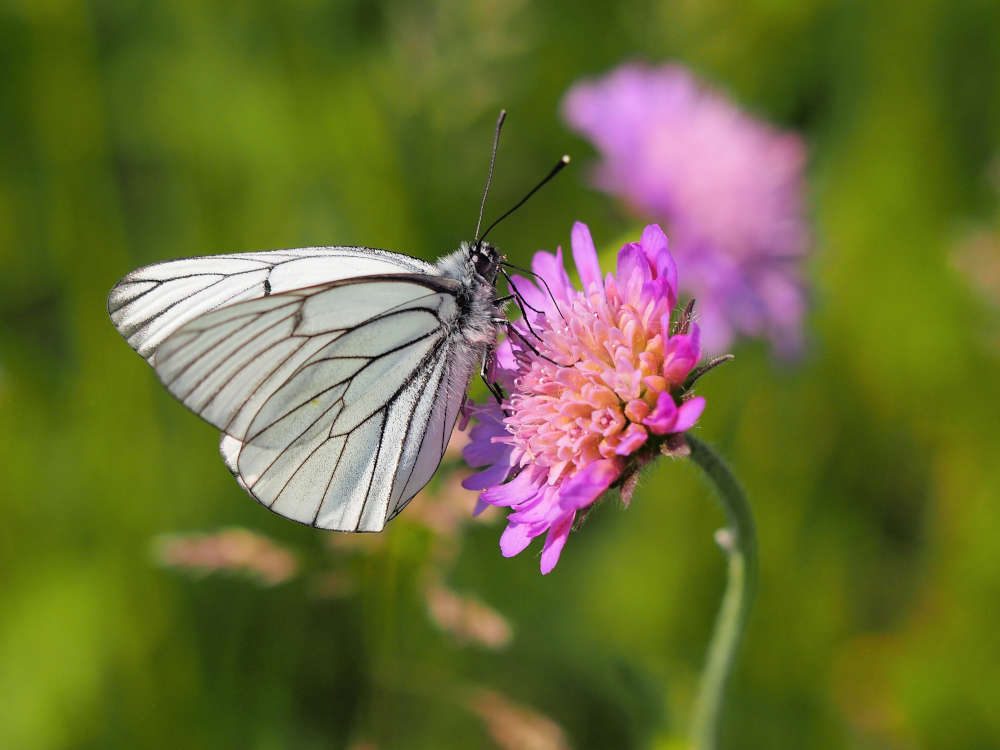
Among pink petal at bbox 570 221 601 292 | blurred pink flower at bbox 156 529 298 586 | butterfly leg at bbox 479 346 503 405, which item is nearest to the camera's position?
pink petal at bbox 570 221 601 292

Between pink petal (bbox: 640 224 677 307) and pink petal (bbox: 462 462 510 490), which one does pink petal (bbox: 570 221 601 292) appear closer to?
pink petal (bbox: 640 224 677 307)

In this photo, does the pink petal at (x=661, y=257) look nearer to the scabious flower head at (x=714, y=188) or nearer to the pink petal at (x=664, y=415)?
the pink petal at (x=664, y=415)

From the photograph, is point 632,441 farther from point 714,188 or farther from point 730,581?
point 714,188

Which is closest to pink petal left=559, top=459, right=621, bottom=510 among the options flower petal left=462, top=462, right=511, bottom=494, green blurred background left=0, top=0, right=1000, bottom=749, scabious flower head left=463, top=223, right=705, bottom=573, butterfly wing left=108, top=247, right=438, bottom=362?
scabious flower head left=463, top=223, right=705, bottom=573

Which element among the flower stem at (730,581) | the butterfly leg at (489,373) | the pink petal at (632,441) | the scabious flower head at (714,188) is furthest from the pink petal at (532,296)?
the scabious flower head at (714,188)

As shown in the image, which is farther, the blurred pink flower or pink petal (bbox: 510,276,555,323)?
the blurred pink flower

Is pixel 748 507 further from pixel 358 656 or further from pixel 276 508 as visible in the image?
pixel 358 656
